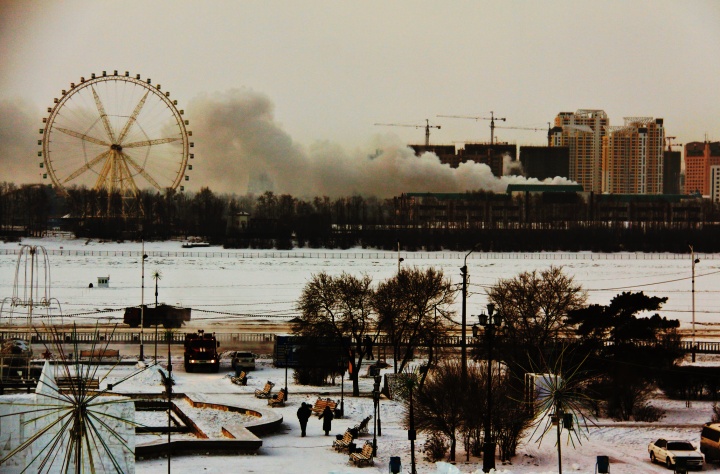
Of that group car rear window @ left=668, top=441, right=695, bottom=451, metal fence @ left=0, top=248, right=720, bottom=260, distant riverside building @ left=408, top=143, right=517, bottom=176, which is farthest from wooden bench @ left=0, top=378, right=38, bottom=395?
distant riverside building @ left=408, top=143, right=517, bottom=176

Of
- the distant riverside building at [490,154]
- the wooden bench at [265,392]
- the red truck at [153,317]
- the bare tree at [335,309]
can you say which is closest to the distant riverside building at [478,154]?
the distant riverside building at [490,154]

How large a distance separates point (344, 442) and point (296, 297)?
28.8m

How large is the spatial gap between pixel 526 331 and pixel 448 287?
4.35 m

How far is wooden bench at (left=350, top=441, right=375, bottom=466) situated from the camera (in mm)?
19969

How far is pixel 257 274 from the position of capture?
2392 inches

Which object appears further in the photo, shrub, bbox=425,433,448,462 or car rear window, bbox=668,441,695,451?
shrub, bbox=425,433,448,462

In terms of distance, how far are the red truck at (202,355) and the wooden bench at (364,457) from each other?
12719 mm

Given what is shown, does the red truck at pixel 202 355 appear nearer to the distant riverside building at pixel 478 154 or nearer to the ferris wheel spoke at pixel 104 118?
the ferris wheel spoke at pixel 104 118

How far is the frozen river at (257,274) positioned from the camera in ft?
150

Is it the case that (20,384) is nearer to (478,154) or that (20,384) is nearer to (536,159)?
(478,154)

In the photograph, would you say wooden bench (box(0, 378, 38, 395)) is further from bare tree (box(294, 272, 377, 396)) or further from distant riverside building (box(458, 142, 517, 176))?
distant riverside building (box(458, 142, 517, 176))

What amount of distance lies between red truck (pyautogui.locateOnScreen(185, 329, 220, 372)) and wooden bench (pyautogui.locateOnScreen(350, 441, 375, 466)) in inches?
501

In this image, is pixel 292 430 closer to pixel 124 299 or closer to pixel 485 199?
pixel 124 299

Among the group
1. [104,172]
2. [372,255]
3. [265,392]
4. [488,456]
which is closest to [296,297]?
[265,392]
